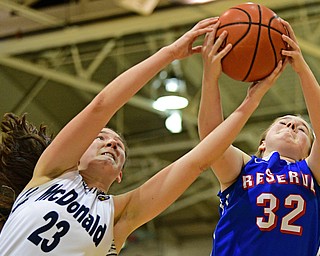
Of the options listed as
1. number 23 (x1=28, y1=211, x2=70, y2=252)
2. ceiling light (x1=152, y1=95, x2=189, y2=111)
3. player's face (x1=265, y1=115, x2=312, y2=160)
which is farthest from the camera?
ceiling light (x1=152, y1=95, x2=189, y2=111)

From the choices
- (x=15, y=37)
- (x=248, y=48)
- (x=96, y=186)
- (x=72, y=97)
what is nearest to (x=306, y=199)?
(x=248, y=48)

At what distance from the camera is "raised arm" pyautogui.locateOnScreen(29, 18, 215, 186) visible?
2.96 meters

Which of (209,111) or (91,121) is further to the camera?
(209,111)

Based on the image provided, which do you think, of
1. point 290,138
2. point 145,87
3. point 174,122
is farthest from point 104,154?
point 174,122

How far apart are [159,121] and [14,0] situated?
3990mm

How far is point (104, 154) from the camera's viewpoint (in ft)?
10.3

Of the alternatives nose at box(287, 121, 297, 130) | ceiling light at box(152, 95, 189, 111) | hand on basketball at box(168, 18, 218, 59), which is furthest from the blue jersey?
ceiling light at box(152, 95, 189, 111)

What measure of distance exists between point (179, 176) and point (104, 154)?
13.9 inches

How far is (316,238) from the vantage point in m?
3.29

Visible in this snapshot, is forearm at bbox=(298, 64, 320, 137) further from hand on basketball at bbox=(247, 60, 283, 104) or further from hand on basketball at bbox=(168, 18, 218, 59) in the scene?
hand on basketball at bbox=(168, 18, 218, 59)

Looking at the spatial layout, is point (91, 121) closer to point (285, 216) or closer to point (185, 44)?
point (185, 44)

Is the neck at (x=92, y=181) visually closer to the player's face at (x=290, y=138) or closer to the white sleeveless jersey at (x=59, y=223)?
the white sleeveless jersey at (x=59, y=223)

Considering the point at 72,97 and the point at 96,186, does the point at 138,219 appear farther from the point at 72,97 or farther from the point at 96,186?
the point at 72,97

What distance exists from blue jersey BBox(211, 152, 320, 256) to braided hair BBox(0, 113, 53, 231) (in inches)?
35.3
